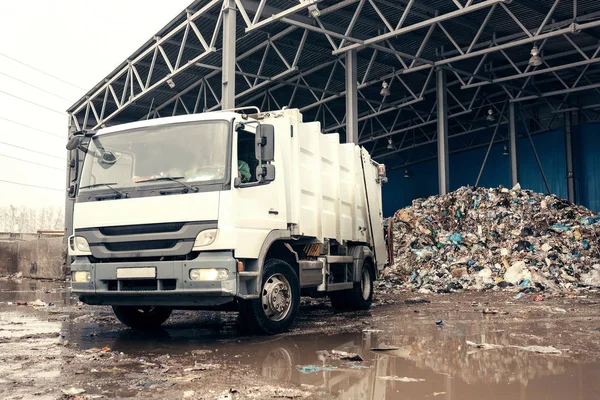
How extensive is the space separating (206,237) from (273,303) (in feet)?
4.53

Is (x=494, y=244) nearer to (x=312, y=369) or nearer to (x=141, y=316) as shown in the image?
(x=141, y=316)

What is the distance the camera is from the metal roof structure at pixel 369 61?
52.6 ft

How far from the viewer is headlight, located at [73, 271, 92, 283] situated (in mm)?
6965

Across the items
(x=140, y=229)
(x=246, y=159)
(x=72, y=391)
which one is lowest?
(x=72, y=391)

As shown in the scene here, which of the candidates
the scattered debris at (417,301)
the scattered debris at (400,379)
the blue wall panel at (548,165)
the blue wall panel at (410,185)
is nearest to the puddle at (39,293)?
the scattered debris at (417,301)

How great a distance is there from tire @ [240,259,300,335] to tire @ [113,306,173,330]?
6.19 ft

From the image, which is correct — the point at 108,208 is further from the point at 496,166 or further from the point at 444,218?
the point at 496,166

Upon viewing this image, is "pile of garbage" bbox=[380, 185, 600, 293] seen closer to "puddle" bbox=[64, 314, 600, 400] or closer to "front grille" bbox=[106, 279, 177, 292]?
"puddle" bbox=[64, 314, 600, 400]

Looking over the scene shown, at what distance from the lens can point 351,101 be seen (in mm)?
17734

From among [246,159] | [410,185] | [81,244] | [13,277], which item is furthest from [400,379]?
[410,185]

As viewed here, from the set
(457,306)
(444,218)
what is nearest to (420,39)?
(444,218)

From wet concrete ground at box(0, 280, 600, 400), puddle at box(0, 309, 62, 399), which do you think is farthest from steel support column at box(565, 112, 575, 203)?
puddle at box(0, 309, 62, 399)

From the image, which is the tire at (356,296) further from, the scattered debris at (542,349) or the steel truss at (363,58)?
the steel truss at (363,58)

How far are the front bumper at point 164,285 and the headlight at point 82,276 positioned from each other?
0.03 meters
